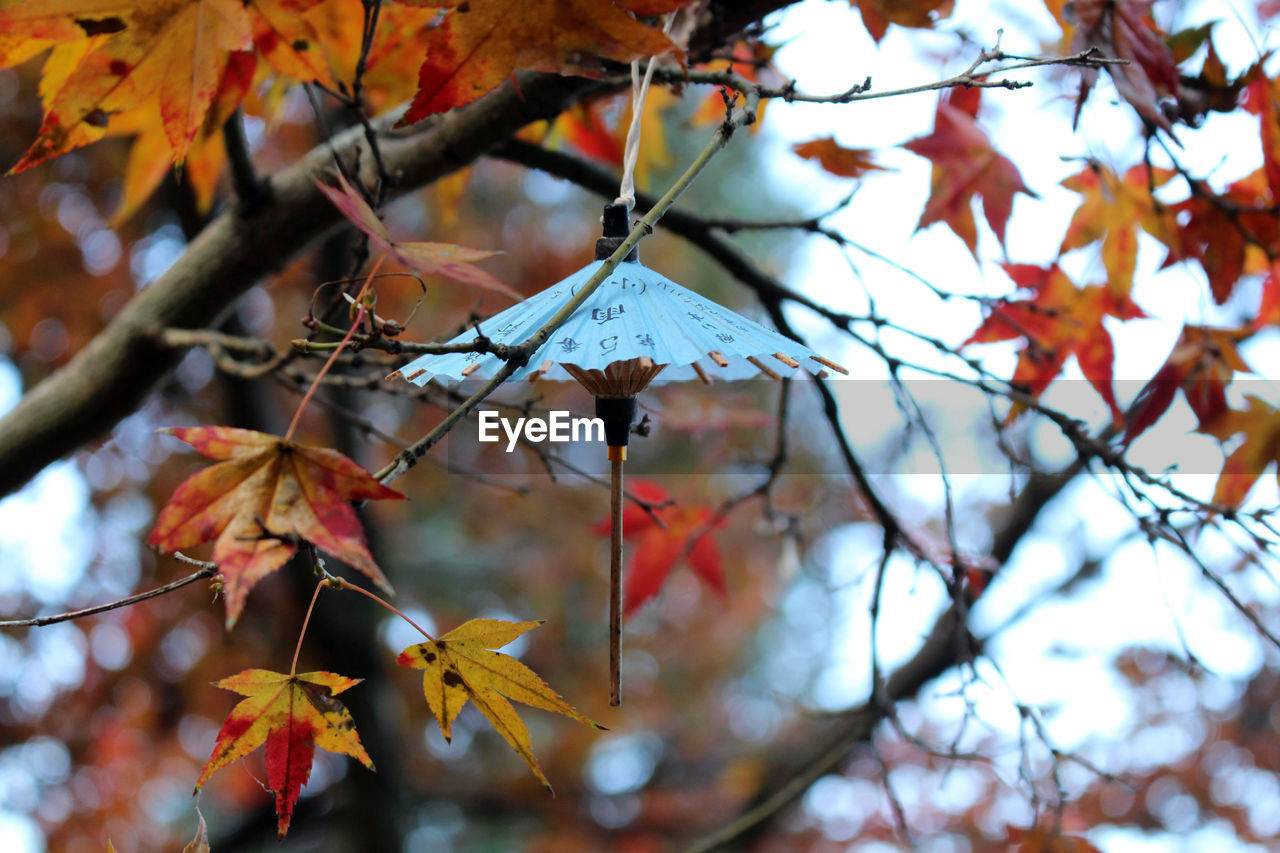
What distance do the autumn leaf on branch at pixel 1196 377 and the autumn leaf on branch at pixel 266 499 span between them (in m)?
0.75

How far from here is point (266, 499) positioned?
389 mm

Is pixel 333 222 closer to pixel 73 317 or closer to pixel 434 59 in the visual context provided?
pixel 434 59

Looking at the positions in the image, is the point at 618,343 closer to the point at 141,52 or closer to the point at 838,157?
the point at 141,52

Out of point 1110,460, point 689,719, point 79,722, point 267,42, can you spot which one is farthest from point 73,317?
point 689,719

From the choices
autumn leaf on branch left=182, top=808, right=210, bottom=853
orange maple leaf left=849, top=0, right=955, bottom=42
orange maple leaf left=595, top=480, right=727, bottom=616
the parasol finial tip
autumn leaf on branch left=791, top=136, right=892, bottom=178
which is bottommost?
autumn leaf on branch left=182, top=808, right=210, bottom=853

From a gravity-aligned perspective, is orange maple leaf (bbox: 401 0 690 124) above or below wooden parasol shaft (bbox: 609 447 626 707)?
Answer: above

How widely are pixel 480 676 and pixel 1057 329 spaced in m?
0.77

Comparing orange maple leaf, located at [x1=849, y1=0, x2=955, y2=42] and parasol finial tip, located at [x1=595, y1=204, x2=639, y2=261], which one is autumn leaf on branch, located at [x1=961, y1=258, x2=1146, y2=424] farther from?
parasol finial tip, located at [x1=595, y1=204, x2=639, y2=261]

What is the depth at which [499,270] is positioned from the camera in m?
3.75

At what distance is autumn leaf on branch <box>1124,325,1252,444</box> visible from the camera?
0.81 meters

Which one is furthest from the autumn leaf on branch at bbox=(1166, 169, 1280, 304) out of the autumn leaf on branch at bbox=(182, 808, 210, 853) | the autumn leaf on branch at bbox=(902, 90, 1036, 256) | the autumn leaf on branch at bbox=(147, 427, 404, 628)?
the autumn leaf on branch at bbox=(182, 808, 210, 853)

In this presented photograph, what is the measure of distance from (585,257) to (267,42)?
113 inches

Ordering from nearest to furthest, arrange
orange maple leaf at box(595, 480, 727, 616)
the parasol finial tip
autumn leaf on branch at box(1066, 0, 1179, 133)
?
the parasol finial tip, autumn leaf on branch at box(1066, 0, 1179, 133), orange maple leaf at box(595, 480, 727, 616)

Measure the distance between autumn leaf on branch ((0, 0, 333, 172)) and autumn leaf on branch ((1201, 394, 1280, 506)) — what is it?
3.06 ft
